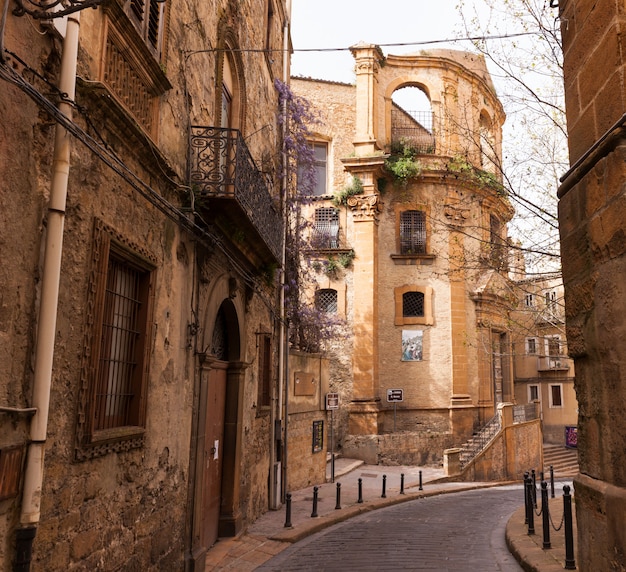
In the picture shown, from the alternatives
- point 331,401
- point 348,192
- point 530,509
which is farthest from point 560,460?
point 530,509

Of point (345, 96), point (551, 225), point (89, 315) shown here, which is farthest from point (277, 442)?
point (345, 96)

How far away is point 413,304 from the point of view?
26.2 metres

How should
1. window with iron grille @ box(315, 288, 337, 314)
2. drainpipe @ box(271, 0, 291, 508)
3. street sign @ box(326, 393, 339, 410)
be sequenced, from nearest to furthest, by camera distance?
drainpipe @ box(271, 0, 291, 508) < street sign @ box(326, 393, 339, 410) < window with iron grille @ box(315, 288, 337, 314)

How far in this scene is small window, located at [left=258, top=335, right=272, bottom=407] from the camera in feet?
41.3

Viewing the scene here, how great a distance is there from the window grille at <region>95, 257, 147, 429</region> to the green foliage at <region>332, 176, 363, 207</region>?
20.3m

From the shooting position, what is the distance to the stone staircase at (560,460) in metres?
28.1

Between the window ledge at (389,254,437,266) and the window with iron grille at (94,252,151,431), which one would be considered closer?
the window with iron grille at (94,252,151,431)

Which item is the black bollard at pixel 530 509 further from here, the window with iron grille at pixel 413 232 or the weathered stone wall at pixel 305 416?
the window with iron grille at pixel 413 232

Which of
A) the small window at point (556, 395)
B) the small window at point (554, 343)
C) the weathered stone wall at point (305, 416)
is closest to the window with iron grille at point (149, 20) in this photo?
the small window at point (554, 343)

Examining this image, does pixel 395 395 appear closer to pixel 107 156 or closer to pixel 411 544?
pixel 411 544

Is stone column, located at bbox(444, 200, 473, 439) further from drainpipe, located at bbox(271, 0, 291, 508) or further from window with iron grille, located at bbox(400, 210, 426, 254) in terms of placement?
drainpipe, located at bbox(271, 0, 291, 508)

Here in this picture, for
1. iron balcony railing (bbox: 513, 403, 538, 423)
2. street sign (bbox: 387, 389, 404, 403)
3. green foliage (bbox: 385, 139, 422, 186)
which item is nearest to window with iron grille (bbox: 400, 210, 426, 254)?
green foliage (bbox: 385, 139, 422, 186)

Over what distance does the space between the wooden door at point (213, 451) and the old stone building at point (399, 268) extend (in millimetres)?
14228

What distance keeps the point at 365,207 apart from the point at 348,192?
98 cm
